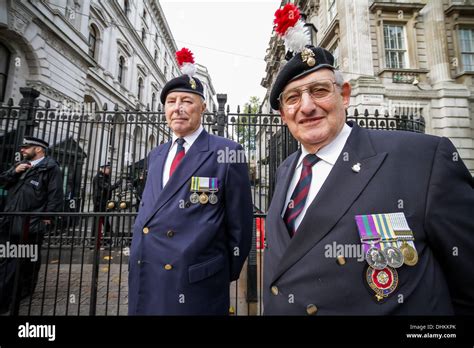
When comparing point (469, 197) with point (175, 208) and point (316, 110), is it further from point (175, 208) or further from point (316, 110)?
point (175, 208)

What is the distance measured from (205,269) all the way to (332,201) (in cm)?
112

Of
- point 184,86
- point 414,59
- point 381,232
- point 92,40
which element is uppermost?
point 92,40

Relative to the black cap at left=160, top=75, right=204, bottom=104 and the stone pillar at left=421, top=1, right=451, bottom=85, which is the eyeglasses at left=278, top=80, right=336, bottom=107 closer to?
the black cap at left=160, top=75, right=204, bottom=104

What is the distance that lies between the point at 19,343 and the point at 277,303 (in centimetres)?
154

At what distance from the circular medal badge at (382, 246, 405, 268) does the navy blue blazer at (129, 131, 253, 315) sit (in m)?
1.15

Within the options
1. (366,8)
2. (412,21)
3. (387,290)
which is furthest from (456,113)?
(387,290)

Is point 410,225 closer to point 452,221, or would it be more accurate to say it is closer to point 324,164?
point 452,221

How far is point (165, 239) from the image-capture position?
178 centimetres

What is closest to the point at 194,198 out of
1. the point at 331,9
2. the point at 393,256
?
the point at 393,256

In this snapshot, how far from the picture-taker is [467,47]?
1274cm

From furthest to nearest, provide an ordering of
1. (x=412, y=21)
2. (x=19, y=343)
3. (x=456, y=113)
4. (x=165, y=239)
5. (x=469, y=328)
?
(x=412, y=21) → (x=456, y=113) → (x=165, y=239) → (x=19, y=343) → (x=469, y=328)

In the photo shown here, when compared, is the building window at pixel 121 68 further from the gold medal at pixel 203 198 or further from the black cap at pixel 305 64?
the black cap at pixel 305 64

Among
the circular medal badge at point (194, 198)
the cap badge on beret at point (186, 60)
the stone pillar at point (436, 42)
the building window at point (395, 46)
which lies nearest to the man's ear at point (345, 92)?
the circular medal badge at point (194, 198)

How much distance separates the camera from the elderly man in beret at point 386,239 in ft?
3.31
